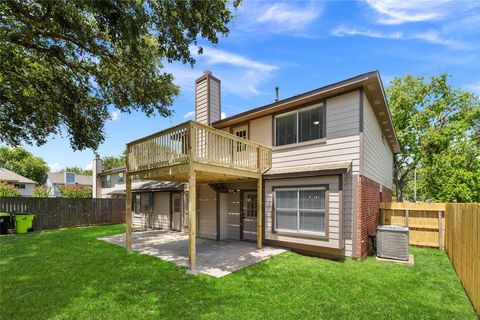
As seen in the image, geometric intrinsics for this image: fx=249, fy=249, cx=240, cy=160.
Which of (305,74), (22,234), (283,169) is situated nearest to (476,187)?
(305,74)

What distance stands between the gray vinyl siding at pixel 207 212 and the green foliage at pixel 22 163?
4824 centimetres

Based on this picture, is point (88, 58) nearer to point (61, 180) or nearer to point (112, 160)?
point (112, 160)

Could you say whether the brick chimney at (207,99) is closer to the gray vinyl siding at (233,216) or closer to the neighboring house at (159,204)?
the gray vinyl siding at (233,216)

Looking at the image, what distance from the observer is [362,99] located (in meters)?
7.30

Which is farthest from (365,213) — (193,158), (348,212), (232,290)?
(193,158)

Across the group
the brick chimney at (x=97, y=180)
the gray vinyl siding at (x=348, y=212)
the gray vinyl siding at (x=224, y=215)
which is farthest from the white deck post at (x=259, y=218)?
the brick chimney at (x=97, y=180)

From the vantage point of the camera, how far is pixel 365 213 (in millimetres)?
7727

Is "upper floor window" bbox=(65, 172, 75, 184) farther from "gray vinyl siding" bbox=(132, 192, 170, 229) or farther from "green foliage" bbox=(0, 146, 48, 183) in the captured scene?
"gray vinyl siding" bbox=(132, 192, 170, 229)

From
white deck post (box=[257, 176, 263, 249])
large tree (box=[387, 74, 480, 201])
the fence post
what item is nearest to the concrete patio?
white deck post (box=[257, 176, 263, 249])

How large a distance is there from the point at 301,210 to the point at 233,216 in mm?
3613

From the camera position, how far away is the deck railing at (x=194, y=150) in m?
6.85

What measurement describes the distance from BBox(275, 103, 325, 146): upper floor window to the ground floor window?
1769 mm

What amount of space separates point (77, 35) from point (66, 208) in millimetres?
11412

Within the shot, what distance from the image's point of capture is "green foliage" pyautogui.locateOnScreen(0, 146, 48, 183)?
42.5m
